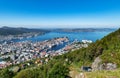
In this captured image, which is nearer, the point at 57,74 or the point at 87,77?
the point at 87,77

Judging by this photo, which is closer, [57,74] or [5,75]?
[57,74]

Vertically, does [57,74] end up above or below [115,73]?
below

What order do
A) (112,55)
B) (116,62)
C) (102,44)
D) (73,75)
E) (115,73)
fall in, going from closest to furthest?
(115,73) < (73,75) < (116,62) < (112,55) < (102,44)

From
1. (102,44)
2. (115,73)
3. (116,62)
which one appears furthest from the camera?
(102,44)

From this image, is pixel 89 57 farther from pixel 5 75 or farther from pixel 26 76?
pixel 5 75

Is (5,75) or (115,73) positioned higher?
(115,73)

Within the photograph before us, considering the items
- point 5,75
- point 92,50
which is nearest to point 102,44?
point 92,50

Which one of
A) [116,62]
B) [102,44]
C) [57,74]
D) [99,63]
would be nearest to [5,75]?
[57,74]

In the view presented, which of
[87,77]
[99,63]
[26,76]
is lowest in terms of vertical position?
[26,76]

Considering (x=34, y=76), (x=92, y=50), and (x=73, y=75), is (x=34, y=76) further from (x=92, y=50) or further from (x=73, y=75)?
(x=92, y=50)
